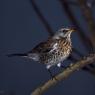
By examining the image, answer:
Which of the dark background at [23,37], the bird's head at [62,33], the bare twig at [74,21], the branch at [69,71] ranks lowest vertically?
the dark background at [23,37]

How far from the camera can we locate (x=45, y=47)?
131 inches

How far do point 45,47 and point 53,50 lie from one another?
0.13 metres

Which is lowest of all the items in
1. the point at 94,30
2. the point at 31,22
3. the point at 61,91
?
the point at 61,91

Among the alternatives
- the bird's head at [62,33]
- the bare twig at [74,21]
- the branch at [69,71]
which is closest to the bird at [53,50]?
the bird's head at [62,33]

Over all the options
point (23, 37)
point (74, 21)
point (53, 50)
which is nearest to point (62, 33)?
point (53, 50)

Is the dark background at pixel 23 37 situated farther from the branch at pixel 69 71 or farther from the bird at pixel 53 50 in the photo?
the branch at pixel 69 71

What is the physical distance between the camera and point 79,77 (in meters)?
5.43

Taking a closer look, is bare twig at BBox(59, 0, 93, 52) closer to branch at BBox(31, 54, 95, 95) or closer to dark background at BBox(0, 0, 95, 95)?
branch at BBox(31, 54, 95, 95)

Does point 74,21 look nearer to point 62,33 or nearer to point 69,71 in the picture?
point 69,71

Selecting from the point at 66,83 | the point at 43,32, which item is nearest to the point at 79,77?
the point at 66,83

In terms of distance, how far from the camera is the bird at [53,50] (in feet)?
10.7

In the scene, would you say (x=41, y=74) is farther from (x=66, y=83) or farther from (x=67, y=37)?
(x=67, y=37)

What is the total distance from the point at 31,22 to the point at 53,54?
185 cm

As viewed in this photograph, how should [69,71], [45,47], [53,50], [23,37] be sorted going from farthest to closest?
[23,37], [53,50], [45,47], [69,71]
